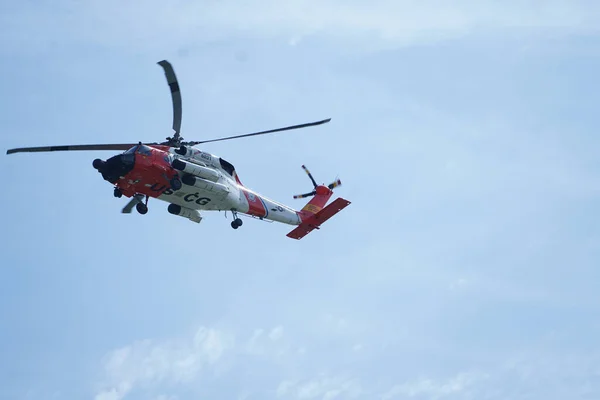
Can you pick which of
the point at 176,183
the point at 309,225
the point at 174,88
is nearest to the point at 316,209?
the point at 309,225

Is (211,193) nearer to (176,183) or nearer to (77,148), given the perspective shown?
(176,183)

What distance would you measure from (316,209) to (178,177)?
28.2 feet

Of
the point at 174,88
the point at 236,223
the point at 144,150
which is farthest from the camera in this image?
the point at 236,223

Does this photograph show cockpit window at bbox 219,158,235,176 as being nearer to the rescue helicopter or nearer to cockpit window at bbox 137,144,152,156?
the rescue helicopter

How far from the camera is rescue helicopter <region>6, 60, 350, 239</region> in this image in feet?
122

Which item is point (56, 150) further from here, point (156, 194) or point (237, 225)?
point (237, 225)

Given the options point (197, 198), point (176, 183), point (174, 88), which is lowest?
point (176, 183)

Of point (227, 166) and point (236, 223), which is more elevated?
point (227, 166)

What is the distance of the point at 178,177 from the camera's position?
38250mm

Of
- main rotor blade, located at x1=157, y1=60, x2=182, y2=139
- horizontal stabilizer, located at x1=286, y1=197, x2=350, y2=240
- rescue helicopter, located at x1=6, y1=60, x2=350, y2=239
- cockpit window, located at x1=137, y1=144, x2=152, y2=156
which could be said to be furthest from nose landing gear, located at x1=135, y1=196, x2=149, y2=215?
horizontal stabilizer, located at x1=286, y1=197, x2=350, y2=240

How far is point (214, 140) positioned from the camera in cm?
3838

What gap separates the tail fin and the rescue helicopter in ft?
0.28

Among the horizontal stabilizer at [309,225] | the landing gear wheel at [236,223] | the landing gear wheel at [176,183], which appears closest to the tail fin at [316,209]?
the horizontal stabilizer at [309,225]

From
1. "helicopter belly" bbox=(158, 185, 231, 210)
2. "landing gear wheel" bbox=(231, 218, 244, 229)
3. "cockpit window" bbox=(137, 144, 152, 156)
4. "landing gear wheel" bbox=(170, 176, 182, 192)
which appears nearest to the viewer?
"cockpit window" bbox=(137, 144, 152, 156)
